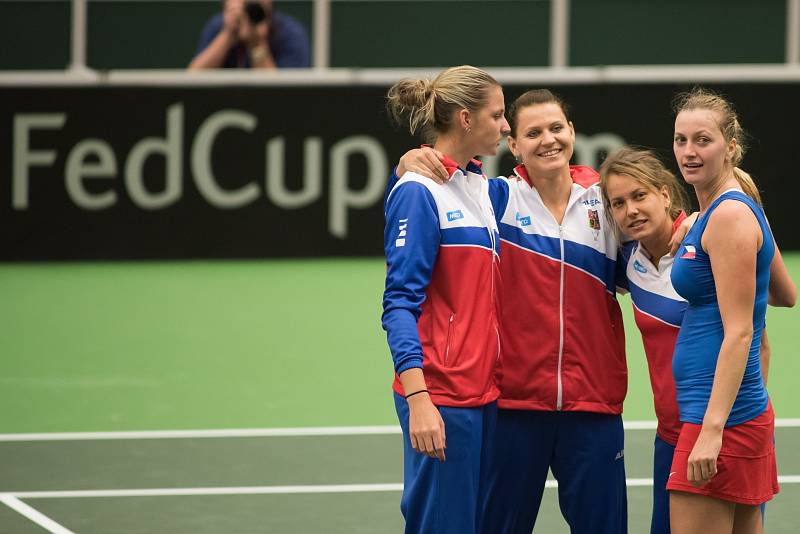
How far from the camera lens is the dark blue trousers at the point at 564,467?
4.79 metres

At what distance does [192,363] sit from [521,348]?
4998mm

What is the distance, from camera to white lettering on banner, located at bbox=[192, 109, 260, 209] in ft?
41.4

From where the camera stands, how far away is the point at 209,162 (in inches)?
498

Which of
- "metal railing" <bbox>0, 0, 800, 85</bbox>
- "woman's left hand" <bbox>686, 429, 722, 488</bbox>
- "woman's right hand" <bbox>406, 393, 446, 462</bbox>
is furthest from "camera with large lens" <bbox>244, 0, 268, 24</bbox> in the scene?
"woman's left hand" <bbox>686, 429, 722, 488</bbox>

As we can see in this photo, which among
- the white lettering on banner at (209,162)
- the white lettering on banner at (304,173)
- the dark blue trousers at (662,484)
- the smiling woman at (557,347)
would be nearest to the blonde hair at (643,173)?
the smiling woman at (557,347)

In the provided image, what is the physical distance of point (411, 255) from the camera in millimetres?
4305

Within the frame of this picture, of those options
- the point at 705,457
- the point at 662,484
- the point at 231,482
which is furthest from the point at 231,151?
the point at 705,457

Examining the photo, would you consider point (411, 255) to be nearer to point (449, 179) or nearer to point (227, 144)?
point (449, 179)

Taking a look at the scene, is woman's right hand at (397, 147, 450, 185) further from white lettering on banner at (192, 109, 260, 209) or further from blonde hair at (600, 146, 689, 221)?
white lettering on banner at (192, 109, 260, 209)

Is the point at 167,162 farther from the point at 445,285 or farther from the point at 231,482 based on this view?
the point at 445,285

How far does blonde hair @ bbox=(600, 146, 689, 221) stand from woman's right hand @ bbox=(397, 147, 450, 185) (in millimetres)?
637

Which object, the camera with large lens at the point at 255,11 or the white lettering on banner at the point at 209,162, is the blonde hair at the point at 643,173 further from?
the camera with large lens at the point at 255,11

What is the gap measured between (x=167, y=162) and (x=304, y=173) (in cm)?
119

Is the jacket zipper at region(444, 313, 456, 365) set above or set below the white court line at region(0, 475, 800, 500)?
above
